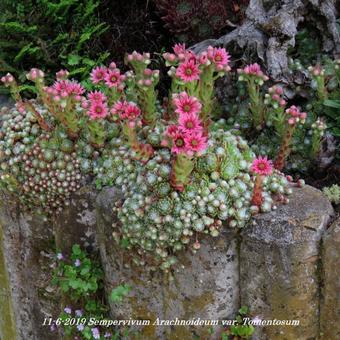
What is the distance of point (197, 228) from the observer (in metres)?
2.62

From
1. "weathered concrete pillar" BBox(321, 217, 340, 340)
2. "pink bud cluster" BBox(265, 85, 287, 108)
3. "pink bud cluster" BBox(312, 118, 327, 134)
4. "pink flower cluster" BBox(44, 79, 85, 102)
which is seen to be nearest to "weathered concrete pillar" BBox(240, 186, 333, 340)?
"weathered concrete pillar" BBox(321, 217, 340, 340)

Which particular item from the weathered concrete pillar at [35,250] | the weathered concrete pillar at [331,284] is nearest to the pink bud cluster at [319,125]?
the weathered concrete pillar at [331,284]

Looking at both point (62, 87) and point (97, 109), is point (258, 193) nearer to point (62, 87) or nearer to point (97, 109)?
point (97, 109)

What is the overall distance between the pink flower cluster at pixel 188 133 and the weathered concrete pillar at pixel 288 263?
0.51 meters

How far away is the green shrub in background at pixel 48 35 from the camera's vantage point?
384 centimetres

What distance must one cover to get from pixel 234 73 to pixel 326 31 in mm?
641

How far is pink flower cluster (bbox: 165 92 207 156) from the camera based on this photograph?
7.89 feet

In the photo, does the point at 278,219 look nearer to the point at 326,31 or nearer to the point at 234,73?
the point at 234,73

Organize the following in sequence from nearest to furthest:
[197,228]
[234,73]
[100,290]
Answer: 1. [197,228]
2. [100,290]
3. [234,73]

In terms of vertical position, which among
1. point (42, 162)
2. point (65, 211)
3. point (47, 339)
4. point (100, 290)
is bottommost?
point (47, 339)

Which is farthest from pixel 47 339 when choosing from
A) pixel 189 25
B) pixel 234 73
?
pixel 189 25

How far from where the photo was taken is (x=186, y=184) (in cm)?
266

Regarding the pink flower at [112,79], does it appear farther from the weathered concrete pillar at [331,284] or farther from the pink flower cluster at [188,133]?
the weathered concrete pillar at [331,284]

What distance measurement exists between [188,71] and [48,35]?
1.75m
